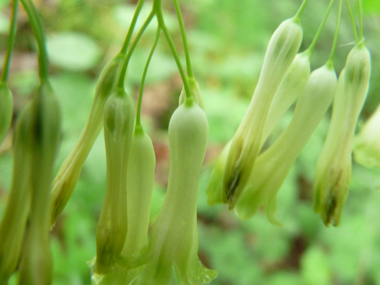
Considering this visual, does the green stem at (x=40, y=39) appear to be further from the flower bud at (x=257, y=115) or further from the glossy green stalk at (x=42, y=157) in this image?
the flower bud at (x=257, y=115)

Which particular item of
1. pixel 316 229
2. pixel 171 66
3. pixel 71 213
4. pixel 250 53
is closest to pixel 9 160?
pixel 71 213

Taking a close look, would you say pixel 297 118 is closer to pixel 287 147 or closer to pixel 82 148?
pixel 287 147

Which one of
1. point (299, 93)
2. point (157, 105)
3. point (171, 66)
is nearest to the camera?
point (299, 93)

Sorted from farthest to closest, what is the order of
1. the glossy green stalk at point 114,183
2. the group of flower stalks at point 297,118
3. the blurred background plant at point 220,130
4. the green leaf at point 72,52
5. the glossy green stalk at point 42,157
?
the green leaf at point 72,52 < the blurred background plant at point 220,130 < the group of flower stalks at point 297,118 < the glossy green stalk at point 114,183 < the glossy green stalk at point 42,157

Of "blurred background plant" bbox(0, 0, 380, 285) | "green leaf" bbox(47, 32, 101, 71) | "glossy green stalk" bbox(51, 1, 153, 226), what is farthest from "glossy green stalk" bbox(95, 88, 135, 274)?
"green leaf" bbox(47, 32, 101, 71)

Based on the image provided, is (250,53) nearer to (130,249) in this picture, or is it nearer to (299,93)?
(299,93)

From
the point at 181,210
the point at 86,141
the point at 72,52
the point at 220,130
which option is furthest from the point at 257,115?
the point at 72,52

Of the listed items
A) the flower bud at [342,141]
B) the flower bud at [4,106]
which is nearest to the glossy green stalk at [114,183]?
the flower bud at [4,106]
